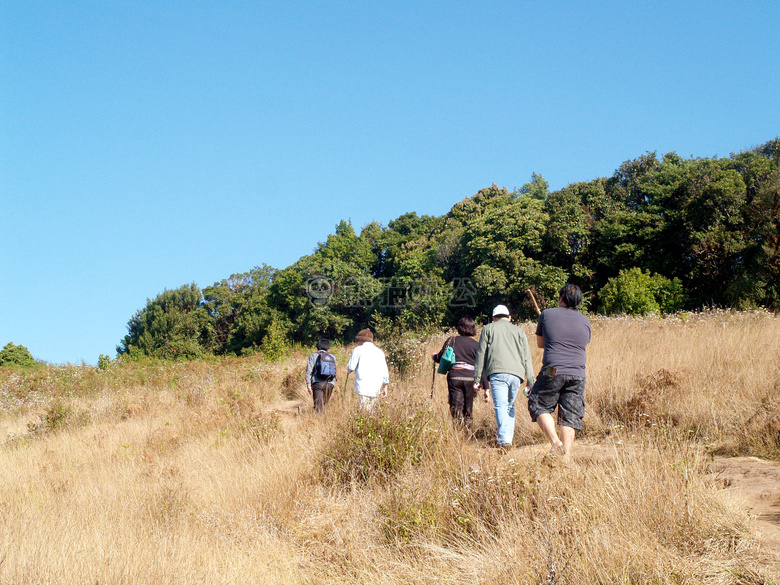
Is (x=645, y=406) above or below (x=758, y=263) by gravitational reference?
below

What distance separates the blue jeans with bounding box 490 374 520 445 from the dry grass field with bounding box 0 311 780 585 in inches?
10.8

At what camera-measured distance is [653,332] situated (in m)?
11.6

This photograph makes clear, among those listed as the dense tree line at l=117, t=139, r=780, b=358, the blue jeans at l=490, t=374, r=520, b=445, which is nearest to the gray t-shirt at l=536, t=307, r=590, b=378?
the blue jeans at l=490, t=374, r=520, b=445

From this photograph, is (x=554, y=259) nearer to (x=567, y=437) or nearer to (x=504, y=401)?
(x=504, y=401)

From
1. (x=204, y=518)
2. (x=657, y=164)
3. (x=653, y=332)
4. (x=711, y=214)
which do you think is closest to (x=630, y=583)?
(x=204, y=518)

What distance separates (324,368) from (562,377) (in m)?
4.86

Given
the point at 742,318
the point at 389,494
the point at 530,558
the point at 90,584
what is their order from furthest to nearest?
the point at 742,318, the point at 389,494, the point at 90,584, the point at 530,558

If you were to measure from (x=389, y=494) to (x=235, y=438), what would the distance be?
428cm

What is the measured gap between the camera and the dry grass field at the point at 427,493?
142 inches

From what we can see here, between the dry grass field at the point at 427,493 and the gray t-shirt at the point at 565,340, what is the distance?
0.82m

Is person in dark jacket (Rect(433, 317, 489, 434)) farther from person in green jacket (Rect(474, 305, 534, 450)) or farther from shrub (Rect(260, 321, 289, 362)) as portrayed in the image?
shrub (Rect(260, 321, 289, 362))

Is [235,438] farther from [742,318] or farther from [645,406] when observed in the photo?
[742,318]

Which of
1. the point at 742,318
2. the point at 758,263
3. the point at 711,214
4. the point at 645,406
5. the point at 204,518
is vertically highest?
the point at 711,214

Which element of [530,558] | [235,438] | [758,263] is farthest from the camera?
[758,263]
